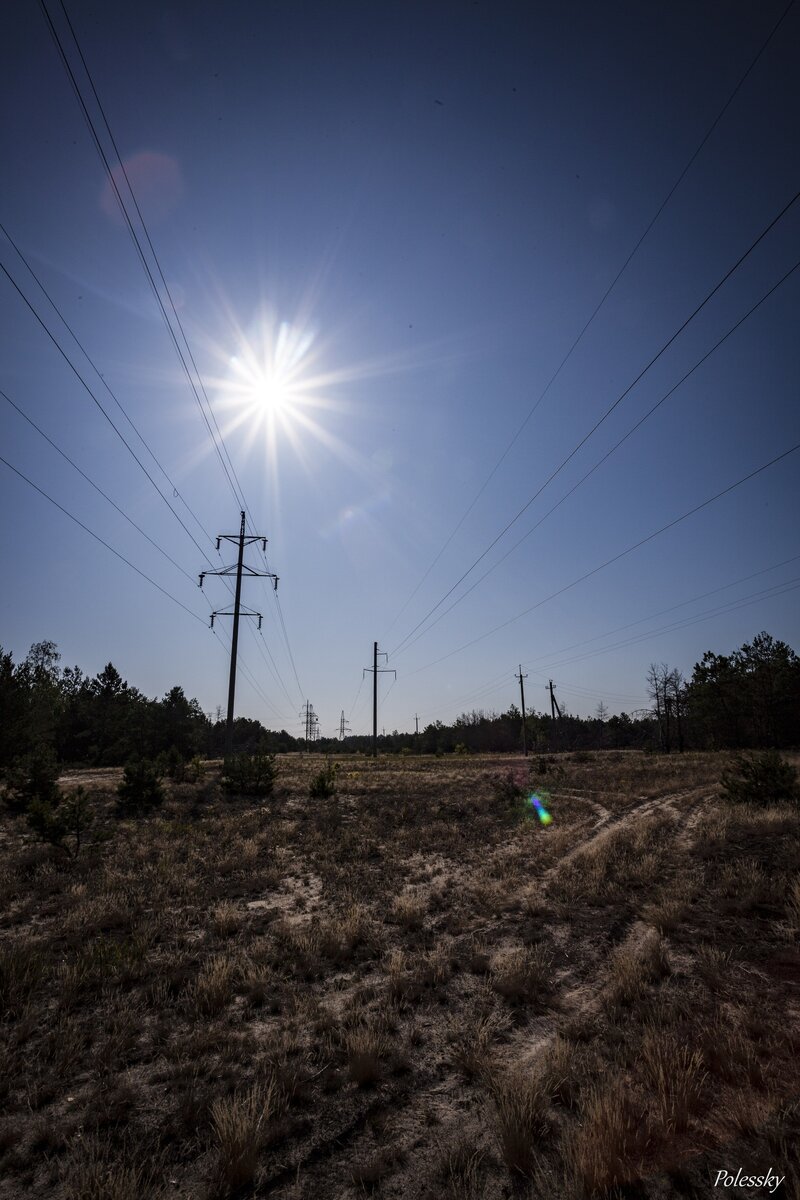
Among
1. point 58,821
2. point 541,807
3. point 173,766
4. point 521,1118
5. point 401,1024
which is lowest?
point 541,807

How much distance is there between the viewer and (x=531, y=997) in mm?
6668

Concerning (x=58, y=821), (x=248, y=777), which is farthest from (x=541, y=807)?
(x=58, y=821)

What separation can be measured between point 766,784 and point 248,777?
78.0 feet

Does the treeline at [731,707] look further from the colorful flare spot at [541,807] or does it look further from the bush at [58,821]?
the bush at [58,821]

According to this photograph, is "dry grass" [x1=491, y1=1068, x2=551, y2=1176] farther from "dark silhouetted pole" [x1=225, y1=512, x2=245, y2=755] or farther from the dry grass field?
"dark silhouetted pole" [x1=225, y1=512, x2=245, y2=755]

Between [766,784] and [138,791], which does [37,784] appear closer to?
[138,791]

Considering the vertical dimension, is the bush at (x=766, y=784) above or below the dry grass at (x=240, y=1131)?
above

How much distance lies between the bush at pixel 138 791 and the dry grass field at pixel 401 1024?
6.59m

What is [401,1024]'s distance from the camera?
6.22 metres

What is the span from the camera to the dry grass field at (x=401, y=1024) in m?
3.89

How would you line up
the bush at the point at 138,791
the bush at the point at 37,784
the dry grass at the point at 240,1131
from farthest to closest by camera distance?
the bush at the point at 138,791, the bush at the point at 37,784, the dry grass at the point at 240,1131

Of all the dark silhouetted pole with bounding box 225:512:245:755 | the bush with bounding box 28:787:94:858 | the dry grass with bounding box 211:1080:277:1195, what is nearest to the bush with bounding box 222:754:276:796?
the dark silhouetted pole with bounding box 225:512:245:755

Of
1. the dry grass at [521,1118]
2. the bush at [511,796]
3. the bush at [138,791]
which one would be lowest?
the bush at [511,796]

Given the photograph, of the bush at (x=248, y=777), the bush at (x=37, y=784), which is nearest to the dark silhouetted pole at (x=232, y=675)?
the bush at (x=248, y=777)
